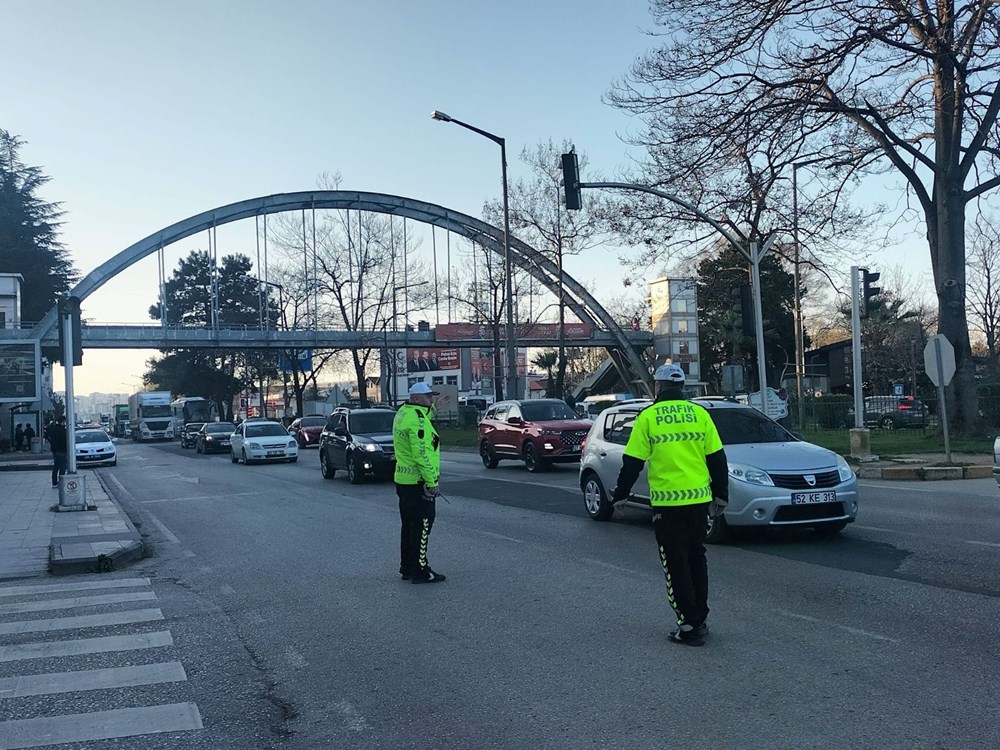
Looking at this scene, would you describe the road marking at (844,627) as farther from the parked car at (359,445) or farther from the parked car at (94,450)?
the parked car at (94,450)

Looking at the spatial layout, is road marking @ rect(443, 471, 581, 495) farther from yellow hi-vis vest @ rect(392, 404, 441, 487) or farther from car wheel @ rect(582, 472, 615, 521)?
yellow hi-vis vest @ rect(392, 404, 441, 487)

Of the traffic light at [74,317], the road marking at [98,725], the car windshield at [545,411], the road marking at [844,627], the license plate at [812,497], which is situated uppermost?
the traffic light at [74,317]

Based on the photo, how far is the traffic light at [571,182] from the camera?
1922 centimetres

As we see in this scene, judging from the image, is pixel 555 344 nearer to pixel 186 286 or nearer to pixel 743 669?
pixel 186 286

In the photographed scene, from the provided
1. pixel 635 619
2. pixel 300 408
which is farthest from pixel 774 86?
pixel 300 408

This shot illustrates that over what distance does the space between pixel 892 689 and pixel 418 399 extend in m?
5.09

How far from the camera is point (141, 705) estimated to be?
17.0 feet

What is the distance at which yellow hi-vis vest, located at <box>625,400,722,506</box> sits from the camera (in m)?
5.95

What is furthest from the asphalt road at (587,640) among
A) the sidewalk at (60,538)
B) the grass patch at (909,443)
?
the grass patch at (909,443)

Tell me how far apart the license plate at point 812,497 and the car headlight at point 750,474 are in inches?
11.4

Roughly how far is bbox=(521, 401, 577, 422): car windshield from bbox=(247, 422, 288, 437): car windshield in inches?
489

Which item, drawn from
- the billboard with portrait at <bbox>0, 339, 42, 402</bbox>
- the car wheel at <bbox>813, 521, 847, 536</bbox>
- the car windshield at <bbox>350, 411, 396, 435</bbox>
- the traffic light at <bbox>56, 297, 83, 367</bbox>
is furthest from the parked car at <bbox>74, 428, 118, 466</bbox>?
the car wheel at <bbox>813, 521, 847, 536</bbox>

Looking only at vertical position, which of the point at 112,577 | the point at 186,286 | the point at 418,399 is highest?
the point at 186,286

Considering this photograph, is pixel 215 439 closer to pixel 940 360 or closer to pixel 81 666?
pixel 940 360
